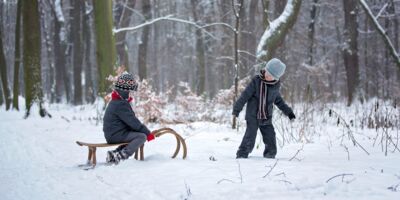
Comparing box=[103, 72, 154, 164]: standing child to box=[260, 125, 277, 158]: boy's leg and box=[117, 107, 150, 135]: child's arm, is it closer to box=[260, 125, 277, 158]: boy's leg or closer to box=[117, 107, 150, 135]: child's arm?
box=[117, 107, 150, 135]: child's arm

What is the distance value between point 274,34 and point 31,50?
7599 millimetres

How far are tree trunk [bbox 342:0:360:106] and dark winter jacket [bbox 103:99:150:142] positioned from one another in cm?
1346

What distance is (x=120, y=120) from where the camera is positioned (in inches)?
232

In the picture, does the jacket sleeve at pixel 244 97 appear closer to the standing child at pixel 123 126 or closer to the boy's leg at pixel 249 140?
the boy's leg at pixel 249 140

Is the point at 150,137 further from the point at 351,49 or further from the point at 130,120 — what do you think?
the point at 351,49

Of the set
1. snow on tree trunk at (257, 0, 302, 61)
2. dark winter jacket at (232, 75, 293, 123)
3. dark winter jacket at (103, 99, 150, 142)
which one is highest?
snow on tree trunk at (257, 0, 302, 61)

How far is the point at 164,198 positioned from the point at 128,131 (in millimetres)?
2067

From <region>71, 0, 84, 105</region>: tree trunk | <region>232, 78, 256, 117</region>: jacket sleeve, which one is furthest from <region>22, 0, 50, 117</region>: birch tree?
<region>232, 78, 256, 117</region>: jacket sleeve

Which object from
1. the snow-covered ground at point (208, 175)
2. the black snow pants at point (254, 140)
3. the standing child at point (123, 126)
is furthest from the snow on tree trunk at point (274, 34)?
the standing child at point (123, 126)

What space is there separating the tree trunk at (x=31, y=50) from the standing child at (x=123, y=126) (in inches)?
339

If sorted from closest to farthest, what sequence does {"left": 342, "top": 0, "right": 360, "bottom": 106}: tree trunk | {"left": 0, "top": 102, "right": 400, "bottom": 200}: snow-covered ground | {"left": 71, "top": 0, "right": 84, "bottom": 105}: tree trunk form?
{"left": 0, "top": 102, "right": 400, "bottom": 200}: snow-covered ground → {"left": 342, "top": 0, "right": 360, "bottom": 106}: tree trunk → {"left": 71, "top": 0, "right": 84, "bottom": 105}: tree trunk

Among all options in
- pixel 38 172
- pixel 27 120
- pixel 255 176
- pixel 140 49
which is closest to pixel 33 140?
pixel 38 172

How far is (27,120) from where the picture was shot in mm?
12914

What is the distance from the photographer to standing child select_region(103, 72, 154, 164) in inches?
225
